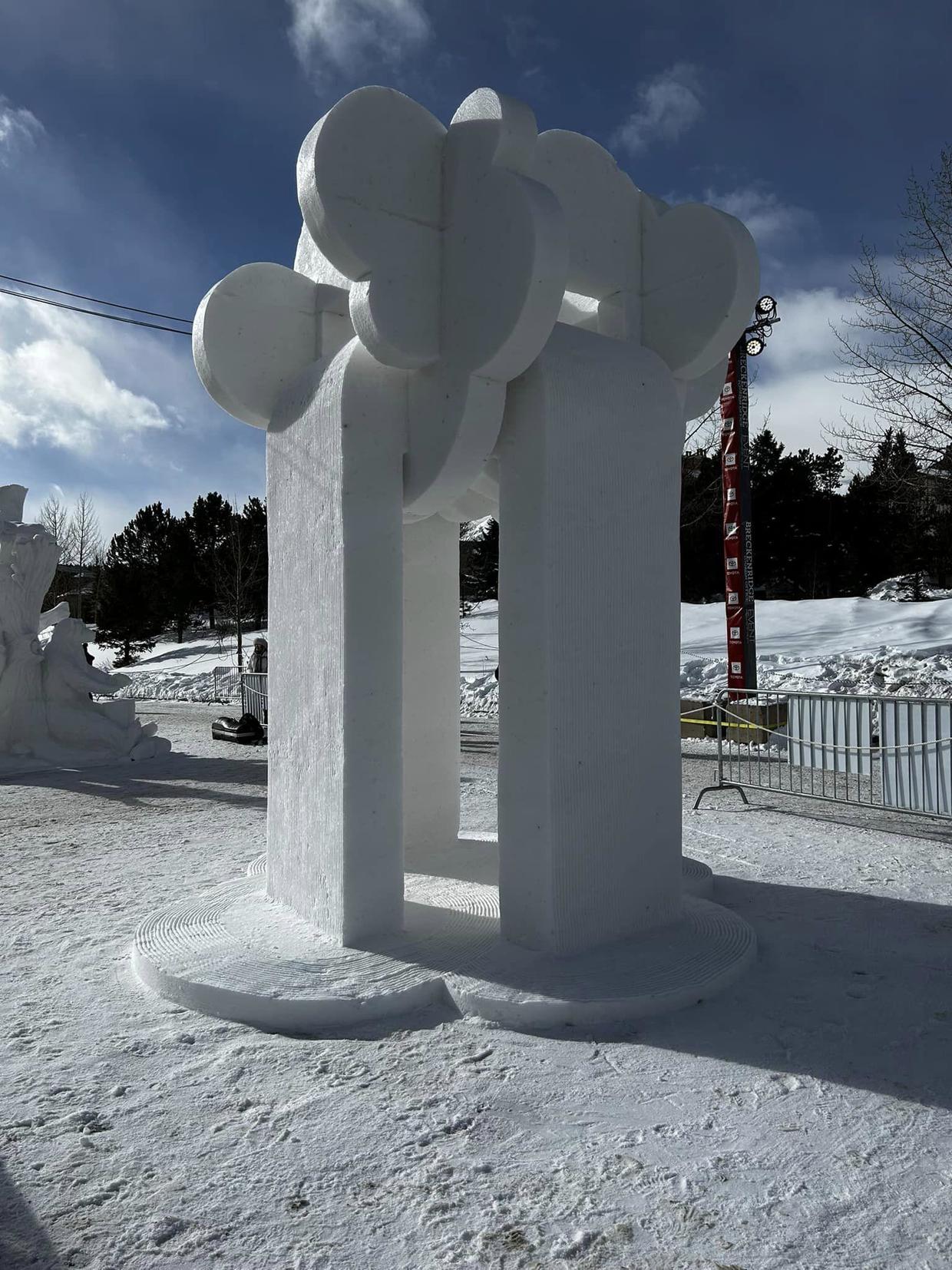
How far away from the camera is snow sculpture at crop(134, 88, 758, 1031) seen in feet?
13.2

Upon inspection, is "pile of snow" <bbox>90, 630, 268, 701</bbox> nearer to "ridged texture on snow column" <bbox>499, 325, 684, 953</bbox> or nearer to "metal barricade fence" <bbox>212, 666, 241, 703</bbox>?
"metal barricade fence" <bbox>212, 666, 241, 703</bbox>

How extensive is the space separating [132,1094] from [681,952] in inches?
96.9

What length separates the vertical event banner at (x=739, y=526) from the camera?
47.0ft

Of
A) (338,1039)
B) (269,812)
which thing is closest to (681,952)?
(338,1039)

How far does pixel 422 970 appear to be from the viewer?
405cm

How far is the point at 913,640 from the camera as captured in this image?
19.2 m

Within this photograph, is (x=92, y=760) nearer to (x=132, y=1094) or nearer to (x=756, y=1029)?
(x=132, y=1094)

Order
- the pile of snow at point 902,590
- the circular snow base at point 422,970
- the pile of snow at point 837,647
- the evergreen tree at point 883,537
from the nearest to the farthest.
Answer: the circular snow base at point 422,970, the pile of snow at point 837,647, the pile of snow at point 902,590, the evergreen tree at point 883,537

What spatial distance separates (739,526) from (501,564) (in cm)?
1070

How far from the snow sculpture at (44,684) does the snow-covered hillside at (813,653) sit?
17.4ft

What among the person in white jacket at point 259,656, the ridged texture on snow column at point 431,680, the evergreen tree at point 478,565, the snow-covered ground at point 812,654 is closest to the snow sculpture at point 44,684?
the snow-covered ground at point 812,654

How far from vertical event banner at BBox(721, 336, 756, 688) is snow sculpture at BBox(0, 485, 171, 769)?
351 inches

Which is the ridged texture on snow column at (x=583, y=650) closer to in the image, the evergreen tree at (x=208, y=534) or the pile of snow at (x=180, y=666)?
the pile of snow at (x=180, y=666)

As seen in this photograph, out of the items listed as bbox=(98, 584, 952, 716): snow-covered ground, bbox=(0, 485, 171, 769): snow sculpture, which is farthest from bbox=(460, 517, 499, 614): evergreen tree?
bbox=(0, 485, 171, 769): snow sculpture
